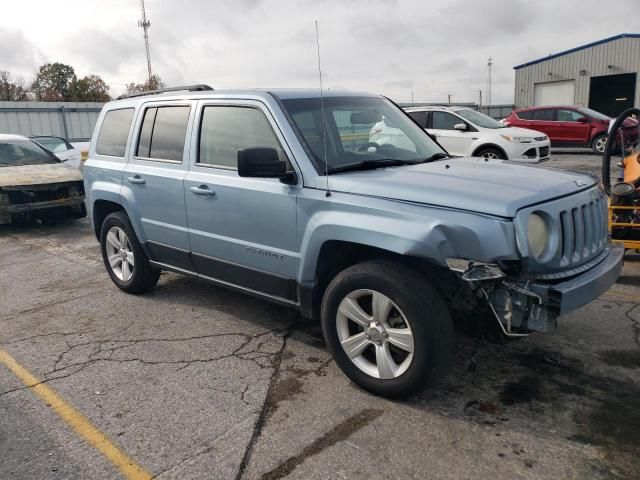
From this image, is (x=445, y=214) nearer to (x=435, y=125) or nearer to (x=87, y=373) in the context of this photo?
(x=87, y=373)

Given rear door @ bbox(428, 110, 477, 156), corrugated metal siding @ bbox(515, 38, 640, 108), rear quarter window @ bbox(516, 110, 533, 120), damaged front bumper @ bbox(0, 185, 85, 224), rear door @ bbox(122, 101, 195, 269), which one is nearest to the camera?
rear door @ bbox(122, 101, 195, 269)

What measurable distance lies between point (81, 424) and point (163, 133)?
2.58 metres

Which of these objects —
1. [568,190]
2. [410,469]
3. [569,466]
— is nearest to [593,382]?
[569,466]

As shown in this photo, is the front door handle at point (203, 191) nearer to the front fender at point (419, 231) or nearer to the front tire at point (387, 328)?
the front fender at point (419, 231)

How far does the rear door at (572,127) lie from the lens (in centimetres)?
1809

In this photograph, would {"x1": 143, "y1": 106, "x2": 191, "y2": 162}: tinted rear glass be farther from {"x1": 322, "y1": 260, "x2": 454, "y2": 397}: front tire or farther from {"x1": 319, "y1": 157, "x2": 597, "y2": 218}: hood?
{"x1": 322, "y1": 260, "x2": 454, "y2": 397}: front tire

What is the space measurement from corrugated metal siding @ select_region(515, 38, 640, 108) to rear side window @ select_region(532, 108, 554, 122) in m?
15.1

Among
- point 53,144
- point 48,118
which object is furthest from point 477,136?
point 48,118

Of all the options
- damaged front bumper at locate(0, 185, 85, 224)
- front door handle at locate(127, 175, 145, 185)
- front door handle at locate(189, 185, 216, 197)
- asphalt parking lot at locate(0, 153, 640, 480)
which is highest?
front door handle at locate(127, 175, 145, 185)

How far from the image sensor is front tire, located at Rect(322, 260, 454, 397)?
10.1 ft

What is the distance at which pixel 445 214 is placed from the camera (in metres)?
3.05

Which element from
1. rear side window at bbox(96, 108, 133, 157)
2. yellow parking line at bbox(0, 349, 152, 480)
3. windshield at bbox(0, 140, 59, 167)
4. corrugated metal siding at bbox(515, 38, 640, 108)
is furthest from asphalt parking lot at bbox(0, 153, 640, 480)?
corrugated metal siding at bbox(515, 38, 640, 108)

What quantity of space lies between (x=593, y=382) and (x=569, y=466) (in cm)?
98

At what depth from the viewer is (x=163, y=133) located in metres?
4.86
